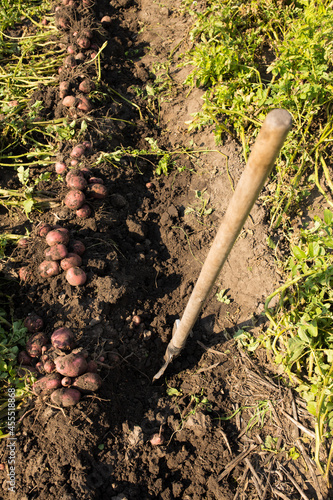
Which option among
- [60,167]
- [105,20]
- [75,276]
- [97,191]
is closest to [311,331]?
[75,276]

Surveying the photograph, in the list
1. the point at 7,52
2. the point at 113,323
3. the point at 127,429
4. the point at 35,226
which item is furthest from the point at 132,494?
the point at 7,52

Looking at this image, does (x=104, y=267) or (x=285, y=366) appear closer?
(x=285, y=366)

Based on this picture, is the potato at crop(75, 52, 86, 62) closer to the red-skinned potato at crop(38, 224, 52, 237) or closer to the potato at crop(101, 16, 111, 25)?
the potato at crop(101, 16, 111, 25)

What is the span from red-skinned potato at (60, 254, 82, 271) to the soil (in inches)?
4.0

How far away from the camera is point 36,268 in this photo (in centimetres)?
271

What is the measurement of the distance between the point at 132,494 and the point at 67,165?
2.80m

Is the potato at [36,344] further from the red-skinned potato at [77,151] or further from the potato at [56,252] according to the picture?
the red-skinned potato at [77,151]

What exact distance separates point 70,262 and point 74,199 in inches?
24.1

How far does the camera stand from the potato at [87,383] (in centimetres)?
219

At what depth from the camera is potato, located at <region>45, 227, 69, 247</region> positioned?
266 centimetres

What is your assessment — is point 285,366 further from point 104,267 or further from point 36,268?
point 36,268

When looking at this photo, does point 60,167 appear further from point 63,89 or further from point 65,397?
point 65,397

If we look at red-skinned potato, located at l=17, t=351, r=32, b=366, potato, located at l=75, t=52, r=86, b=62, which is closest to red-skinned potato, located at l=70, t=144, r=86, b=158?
potato, located at l=75, t=52, r=86, b=62

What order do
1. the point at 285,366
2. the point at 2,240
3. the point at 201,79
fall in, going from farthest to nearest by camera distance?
the point at 201,79 < the point at 2,240 < the point at 285,366
